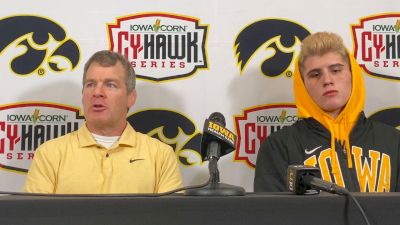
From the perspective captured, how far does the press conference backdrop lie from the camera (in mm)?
1957

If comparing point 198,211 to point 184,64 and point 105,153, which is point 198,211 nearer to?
point 105,153

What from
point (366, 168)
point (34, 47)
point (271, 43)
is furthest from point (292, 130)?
point (34, 47)

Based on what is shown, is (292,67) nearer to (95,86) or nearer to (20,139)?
(95,86)

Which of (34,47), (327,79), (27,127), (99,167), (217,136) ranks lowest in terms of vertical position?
(99,167)

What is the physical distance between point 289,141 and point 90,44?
0.94 meters

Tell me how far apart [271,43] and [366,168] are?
0.71 metres

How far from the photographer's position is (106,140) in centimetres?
170

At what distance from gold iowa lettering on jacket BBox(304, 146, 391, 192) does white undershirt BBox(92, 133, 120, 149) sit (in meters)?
0.69

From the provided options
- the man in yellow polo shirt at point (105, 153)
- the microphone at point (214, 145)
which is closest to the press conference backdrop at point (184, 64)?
the man in yellow polo shirt at point (105, 153)

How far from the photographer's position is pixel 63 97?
1961mm

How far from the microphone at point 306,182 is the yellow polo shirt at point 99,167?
37.7 inches

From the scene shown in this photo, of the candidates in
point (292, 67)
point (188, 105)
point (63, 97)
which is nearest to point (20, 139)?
point (63, 97)

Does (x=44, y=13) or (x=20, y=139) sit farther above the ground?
(x=44, y=13)

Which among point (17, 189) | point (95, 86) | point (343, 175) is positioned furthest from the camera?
point (17, 189)
